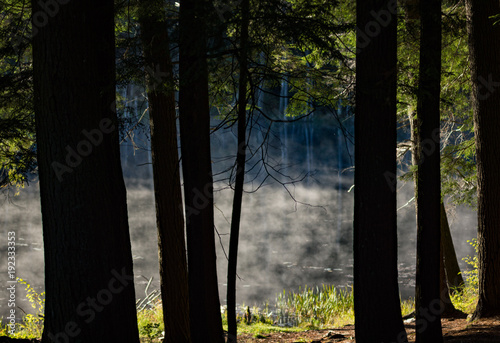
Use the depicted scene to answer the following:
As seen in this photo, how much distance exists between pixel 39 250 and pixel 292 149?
17.7 meters

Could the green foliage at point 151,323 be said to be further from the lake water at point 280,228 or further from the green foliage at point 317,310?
the lake water at point 280,228

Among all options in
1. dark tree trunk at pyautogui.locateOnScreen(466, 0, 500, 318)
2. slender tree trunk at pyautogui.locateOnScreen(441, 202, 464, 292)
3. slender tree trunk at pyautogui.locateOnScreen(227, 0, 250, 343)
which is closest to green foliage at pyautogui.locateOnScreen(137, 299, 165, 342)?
slender tree trunk at pyautogui.locateOnScreen(227, 0, 250, 343)

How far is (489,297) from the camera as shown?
6.63m

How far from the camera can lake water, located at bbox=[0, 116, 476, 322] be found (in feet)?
55.4

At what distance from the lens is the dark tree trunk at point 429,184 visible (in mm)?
4871

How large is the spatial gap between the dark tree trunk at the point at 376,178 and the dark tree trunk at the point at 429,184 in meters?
0.64

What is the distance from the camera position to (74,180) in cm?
414

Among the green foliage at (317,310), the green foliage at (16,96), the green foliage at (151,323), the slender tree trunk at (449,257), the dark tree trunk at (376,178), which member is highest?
the green foliage at (16,96)

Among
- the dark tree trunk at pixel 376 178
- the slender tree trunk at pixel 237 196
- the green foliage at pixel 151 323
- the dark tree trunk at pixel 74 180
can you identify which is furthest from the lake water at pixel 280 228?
the dark tree trunk at pixel 74 180

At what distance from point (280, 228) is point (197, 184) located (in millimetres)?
19417

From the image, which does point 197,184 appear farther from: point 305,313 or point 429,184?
point 305,313

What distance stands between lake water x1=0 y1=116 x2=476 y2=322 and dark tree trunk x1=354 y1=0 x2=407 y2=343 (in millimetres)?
5962

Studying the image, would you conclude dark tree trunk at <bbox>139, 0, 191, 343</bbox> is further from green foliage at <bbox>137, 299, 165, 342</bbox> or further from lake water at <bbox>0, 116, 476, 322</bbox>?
lake water at <bbox>0, 116, 476, 322</bbox>

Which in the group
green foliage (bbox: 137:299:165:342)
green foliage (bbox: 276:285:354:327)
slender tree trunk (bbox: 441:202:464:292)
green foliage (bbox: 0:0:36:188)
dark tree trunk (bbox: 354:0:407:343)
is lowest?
green foliage (bbox: 276:285:354:327)
